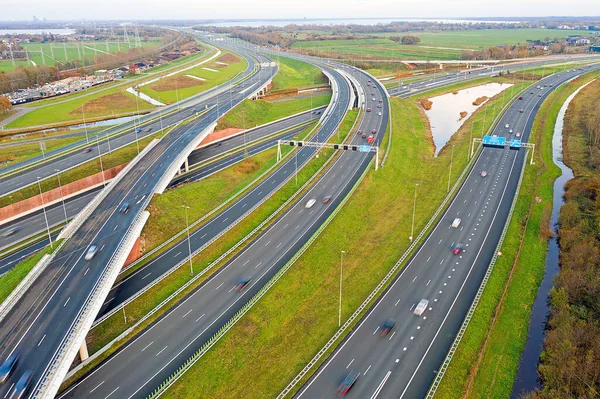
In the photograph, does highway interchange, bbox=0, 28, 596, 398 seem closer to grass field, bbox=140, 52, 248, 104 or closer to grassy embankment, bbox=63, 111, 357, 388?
grassy embankment, bbox=63, 111, 357, 388

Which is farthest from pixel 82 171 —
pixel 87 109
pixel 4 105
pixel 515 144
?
pixel 515 144

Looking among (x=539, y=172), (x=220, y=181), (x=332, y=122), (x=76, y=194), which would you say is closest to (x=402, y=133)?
(x=332, y=122)

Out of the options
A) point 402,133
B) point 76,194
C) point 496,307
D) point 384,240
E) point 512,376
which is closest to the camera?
point 512,376

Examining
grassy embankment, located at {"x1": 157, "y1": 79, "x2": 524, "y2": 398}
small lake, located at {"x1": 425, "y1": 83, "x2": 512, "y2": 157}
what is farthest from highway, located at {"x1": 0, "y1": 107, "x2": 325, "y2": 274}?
small lake, located at {"x1": 425, "y1": 83, "x2": 512, "y2": 157}

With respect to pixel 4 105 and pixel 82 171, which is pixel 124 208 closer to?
pixel 82 171

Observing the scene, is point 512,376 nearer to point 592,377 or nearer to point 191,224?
point 592,377

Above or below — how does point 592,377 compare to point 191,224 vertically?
above
